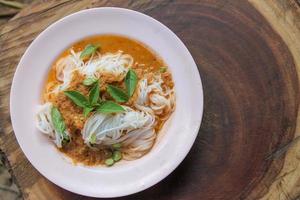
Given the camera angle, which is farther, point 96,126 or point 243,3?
point 243,3

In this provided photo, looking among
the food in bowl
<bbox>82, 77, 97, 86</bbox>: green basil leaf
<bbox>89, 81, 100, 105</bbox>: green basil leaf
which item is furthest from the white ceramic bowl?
<bbox>89, 81, 100, 105</bbox>: green basil leaf

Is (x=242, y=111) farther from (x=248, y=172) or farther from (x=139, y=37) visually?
(x=139, y=37)

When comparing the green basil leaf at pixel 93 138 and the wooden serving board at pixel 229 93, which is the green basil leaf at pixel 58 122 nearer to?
the green basil leaf at pixel 93 138

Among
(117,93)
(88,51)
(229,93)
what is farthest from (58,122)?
(229,93)

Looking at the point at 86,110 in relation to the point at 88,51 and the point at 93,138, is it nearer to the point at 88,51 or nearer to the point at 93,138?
the point at 93,138

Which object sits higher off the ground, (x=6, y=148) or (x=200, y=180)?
(x=6, y=148)

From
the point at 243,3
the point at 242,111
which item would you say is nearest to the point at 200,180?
the point at 242,111
